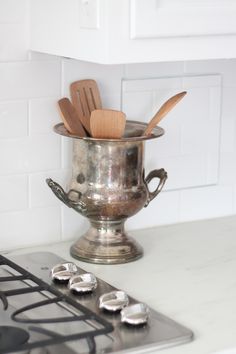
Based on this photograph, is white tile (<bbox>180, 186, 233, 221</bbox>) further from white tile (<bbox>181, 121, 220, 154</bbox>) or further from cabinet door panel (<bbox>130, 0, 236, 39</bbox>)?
cabinet door panel (<bbox>130, 0, 236, 39</bbox>)

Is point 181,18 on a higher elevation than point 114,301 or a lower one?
higher

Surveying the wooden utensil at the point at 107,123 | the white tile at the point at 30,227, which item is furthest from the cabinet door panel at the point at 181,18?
the white tile at the point at 30,227

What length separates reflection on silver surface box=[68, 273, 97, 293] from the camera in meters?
1.55

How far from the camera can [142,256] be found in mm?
1805

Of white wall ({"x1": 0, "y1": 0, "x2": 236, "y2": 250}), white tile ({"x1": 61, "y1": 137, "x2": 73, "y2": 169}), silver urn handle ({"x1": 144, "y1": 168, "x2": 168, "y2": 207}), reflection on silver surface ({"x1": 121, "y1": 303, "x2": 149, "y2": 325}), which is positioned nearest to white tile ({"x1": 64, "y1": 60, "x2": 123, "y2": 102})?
white wall ({"x1": 0, "y1": 0, "x2": 236, "y2": 250})

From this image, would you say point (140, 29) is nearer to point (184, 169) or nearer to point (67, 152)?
point (67, 152)

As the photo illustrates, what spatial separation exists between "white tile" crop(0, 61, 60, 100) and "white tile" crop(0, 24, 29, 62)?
16 mm

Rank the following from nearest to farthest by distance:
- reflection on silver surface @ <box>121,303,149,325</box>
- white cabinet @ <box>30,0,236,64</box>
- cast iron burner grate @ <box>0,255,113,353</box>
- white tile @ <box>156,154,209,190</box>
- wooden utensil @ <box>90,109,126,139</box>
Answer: cast iron burner grate @ <box>0,255,113,353</box> < reflection on silver surface @ <box>121,303,149,325</box> < white cabinet @ <box>30,0,236,64</box> < wooden utensil @ <box>90,109,126,139</box> < white tile @ <box>156,154,209,190</box>

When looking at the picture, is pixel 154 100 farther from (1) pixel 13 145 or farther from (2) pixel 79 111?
(1) pixel 13 145

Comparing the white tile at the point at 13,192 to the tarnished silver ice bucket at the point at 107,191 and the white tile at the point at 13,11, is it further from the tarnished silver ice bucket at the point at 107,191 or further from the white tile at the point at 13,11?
the white tile at the point at 13,11

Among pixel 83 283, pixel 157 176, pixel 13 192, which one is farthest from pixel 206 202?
pixel 83 283

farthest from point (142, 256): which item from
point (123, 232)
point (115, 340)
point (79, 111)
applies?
point (115, 340)

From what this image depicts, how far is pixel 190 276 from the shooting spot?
1.69m

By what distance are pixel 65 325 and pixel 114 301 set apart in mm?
104
